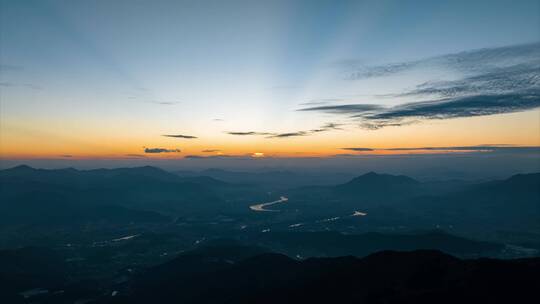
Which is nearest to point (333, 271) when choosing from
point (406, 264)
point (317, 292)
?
point (317, 292)

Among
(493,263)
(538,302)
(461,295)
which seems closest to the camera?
(538,302)

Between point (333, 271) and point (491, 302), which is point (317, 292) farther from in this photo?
point (491, 302)

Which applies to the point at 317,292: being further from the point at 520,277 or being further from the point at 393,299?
the point at 520,277

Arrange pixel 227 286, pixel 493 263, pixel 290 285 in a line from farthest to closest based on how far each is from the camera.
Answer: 1. pixel 227 286
2. pixel 290 285
3. pixel 493 263

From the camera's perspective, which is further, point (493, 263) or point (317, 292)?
point (317, 292)

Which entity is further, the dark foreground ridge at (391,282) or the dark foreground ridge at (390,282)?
the dark foreground ridge at (390,282)

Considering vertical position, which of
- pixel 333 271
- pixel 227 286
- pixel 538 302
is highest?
pixel 538 302

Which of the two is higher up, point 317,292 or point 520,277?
point 520,277

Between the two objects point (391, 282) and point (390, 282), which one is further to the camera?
point (390, 282)

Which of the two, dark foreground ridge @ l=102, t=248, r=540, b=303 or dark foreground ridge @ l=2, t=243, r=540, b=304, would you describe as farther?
dark foreground ridge @ l=102, t=248, r=540, b=303

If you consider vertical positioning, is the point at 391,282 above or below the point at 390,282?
above
